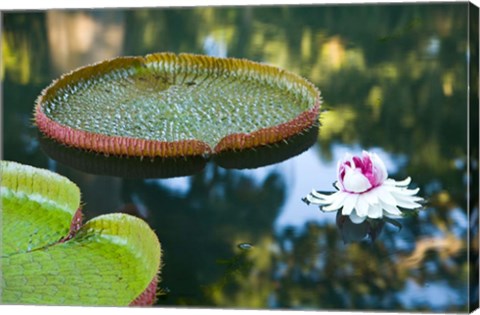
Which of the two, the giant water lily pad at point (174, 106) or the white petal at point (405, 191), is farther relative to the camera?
the giant water lily pad at point (174, 106)

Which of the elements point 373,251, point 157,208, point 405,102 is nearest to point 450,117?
point 405,102

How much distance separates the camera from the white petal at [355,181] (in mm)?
3143

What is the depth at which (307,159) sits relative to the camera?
11.1 feet

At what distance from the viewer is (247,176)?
3412 millimetres

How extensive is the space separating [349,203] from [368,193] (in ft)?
0.22

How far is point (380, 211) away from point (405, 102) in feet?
1.22

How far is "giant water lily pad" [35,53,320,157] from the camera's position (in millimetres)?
3490

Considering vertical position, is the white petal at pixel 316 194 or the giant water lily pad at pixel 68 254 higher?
the white petal at pixel 316 194

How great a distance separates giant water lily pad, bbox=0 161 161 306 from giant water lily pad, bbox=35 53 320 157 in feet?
1.08

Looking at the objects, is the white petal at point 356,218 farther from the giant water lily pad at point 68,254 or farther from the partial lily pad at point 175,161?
the giant water lily pad at point 68,254

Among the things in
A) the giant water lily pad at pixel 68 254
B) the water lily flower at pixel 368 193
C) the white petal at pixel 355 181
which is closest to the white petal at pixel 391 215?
the water lily flower at pixel 368 193

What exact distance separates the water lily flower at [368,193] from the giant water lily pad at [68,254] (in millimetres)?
612

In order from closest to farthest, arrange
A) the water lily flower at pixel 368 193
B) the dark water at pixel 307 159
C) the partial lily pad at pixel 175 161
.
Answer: the dark water at pixel 307 159 < the water lily flower at pixel 368 193 < the partial lily pad at pixel 175 161

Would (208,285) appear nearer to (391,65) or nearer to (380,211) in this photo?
(380,211)
